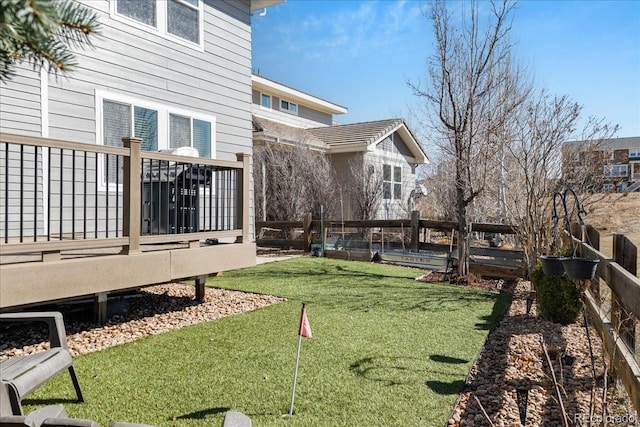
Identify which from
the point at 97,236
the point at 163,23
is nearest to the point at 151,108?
the point at 163,23

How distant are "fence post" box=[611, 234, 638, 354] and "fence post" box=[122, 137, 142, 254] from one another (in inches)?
178

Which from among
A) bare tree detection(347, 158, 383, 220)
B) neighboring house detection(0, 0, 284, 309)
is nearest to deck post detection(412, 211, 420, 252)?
bare tree detection(347, 158, 383, 220)

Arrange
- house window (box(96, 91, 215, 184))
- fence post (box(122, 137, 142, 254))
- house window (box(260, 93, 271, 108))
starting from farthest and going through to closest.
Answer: house window (box(260, 93, 271, 108)) < house window (box(96, 91, 215, 184)) < fence post (box(122, 137, 142, 254))

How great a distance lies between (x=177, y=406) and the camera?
3105 mm

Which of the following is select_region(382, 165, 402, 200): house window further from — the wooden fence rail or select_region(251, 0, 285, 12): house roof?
the wooden fence rail

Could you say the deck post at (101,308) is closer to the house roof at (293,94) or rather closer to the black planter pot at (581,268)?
the black planter pot at (581,268)

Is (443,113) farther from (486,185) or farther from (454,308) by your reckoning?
(454,308)

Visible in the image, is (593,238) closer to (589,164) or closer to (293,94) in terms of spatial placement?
(589,164)

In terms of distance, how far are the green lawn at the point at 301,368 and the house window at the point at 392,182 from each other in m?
10.3

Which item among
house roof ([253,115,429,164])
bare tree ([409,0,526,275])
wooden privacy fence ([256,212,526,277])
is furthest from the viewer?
house roof ([253,115,429,164])

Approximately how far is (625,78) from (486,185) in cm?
476

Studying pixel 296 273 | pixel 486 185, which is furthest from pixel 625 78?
pixel 296 273

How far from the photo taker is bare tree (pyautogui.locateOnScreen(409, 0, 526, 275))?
27.5ft

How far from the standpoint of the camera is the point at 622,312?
3.59 meters
